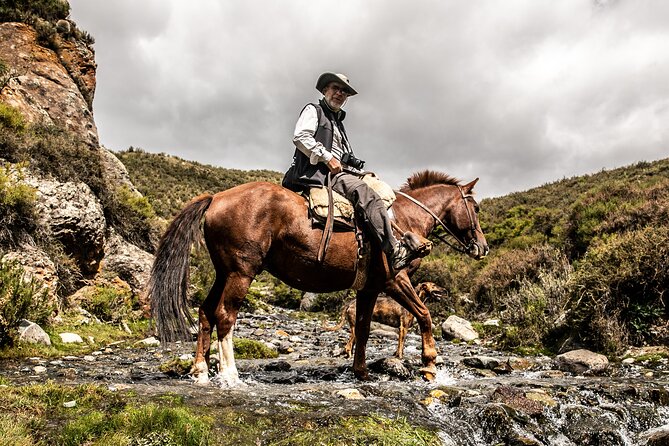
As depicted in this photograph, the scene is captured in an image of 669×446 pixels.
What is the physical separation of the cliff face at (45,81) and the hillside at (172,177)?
24.7m

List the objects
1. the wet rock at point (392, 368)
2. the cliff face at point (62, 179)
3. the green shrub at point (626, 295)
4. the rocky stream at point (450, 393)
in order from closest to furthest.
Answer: the rocky stream at point (450, 393) < the wet rock at point (392, 368) < the green shrub at point (626, 295) < the cliff face at point (62, 179)

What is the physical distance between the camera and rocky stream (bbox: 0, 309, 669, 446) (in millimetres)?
4594

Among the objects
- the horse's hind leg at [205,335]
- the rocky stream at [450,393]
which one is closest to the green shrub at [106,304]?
the rocky stream at [450,393]

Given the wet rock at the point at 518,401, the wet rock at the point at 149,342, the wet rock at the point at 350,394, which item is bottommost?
the wet rock at the point at 350,394

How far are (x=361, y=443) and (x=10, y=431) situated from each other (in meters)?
2.63

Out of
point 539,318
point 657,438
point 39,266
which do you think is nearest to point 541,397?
point 657,438

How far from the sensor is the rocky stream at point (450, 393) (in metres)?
4.59

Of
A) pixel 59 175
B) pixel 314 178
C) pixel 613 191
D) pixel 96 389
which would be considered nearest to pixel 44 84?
pixel 59 175

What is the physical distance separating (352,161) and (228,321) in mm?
3156

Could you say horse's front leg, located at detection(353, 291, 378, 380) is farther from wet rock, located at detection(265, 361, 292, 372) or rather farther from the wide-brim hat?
the wide-brim hat

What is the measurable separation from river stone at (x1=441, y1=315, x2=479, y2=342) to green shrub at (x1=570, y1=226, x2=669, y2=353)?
11.8ft

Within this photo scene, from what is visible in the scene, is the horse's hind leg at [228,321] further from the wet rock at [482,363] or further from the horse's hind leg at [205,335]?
the wet rock at [482,363]

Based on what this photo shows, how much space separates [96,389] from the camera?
4.47 meters

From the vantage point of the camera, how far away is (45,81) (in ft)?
58.7
